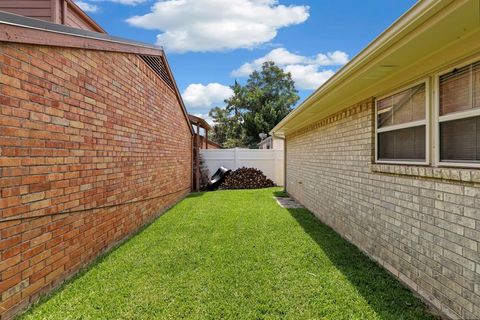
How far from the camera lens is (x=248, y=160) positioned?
583 inches

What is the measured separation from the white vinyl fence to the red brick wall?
8.32 m

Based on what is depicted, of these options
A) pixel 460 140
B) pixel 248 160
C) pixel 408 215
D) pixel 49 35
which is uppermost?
pixel 49 35

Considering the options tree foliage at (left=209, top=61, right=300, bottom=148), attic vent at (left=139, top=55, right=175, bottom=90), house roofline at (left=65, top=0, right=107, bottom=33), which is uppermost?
tree foliage at (left=209, top=61, right=300, bottom=148)

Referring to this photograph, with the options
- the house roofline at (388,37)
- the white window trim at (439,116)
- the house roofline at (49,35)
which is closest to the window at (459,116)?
the white window trim at (439,116)

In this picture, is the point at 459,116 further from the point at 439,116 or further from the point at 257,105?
the point at 257,105

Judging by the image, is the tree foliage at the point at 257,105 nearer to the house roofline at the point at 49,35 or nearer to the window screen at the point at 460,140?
the house roofline at the point at 49,35

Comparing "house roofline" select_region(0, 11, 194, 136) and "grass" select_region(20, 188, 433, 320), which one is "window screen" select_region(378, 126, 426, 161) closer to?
"grass" select_region(20, 188, 433, 320)

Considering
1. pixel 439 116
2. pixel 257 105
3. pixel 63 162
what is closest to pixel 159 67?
pixel 63 162

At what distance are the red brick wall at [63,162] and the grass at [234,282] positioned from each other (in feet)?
1.10

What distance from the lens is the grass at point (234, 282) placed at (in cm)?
282

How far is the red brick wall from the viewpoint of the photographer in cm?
268

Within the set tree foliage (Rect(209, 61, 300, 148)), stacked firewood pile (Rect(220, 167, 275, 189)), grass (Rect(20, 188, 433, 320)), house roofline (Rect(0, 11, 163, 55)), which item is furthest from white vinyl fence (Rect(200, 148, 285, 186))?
tree foliage (Rect(209, 61, 300, 148))

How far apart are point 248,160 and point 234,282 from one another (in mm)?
11431

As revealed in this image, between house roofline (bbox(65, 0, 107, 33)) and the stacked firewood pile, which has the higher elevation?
house roofline (bbox(65, 0, 107, 33))
